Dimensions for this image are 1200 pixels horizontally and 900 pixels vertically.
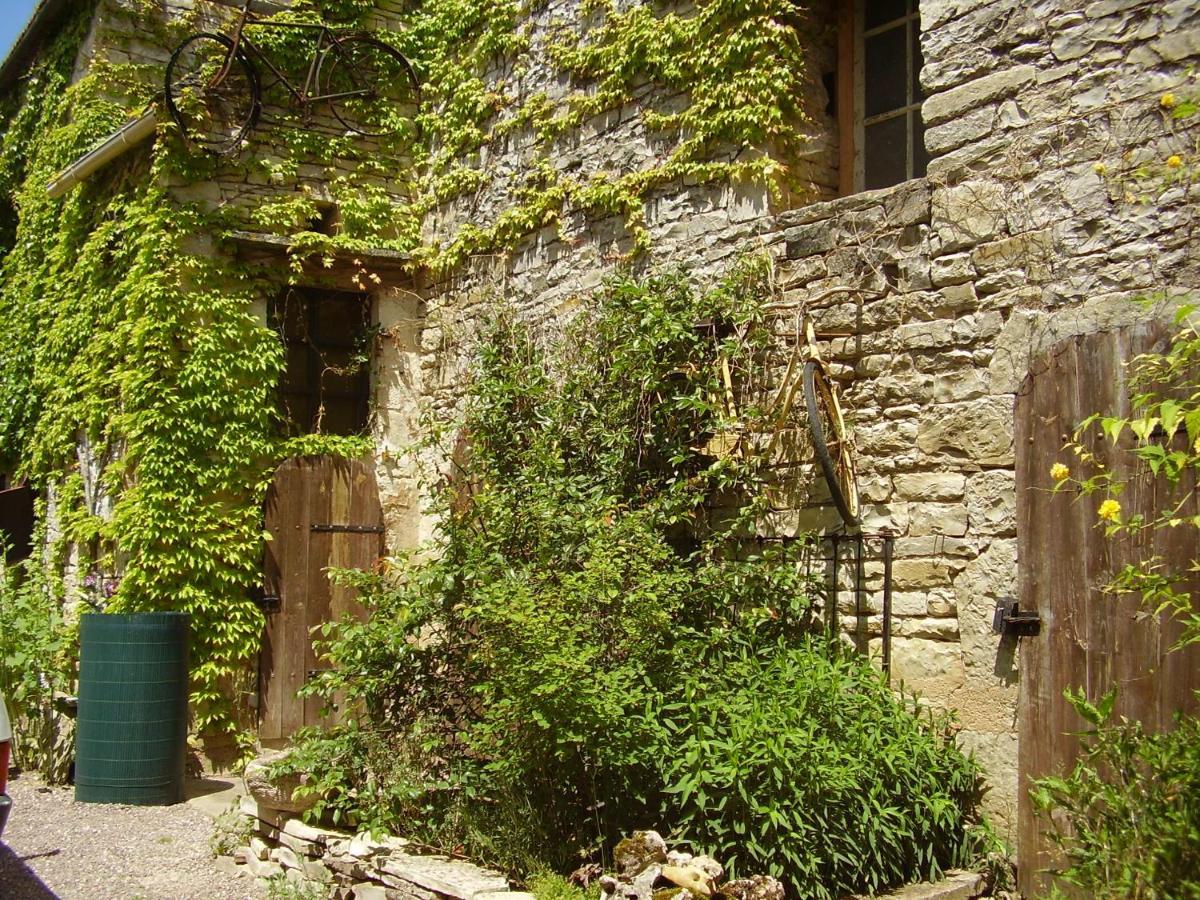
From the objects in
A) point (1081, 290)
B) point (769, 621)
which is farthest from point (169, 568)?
point (1081, 290)

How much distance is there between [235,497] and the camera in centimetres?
779

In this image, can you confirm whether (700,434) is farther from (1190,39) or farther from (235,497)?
(235,497)

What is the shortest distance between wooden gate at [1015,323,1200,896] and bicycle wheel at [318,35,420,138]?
549cm

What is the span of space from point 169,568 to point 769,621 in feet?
13.0

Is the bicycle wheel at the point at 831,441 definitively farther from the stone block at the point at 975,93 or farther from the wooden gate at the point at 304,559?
the wooden gate at the point at 304,559

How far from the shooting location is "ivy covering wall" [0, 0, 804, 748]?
696 centimetres

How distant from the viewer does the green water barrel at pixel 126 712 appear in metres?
6.38

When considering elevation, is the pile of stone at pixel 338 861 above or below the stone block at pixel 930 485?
below

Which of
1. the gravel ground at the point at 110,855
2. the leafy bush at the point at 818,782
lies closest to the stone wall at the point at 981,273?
the leafy bush at the point at 818,782

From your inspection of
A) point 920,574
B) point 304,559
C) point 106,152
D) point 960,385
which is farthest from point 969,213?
point 106,152

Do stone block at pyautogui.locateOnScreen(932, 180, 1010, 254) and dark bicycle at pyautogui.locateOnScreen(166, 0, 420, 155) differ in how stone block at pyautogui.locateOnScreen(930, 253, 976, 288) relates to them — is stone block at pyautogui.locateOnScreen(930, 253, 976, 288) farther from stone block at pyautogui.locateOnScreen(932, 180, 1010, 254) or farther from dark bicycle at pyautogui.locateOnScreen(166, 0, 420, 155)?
dark bicycle at pyautogui.locateOnScreen(166, 0, 420, 155)

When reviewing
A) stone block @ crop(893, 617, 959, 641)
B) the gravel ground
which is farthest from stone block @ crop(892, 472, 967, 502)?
the gravel ground

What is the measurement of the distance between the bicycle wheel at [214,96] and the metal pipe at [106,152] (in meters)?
0.18

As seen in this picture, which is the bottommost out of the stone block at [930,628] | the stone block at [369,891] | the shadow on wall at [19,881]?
the shadow on wall at [19,881]
